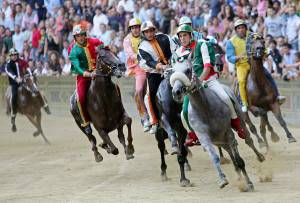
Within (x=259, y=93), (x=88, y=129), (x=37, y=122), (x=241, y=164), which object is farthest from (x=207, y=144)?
(x=37, y=122)

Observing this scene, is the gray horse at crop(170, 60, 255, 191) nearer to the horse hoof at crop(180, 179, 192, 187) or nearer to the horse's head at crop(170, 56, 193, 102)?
the horse's head at crop(170, 56, 193, 102)

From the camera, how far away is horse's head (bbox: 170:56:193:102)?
→ 12500 mm

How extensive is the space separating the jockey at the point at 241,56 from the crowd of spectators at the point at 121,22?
53 centimetres

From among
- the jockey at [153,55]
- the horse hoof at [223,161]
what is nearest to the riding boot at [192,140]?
the jockey at [153,55]

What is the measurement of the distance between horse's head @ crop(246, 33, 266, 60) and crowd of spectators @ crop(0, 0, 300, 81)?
78 centimetres

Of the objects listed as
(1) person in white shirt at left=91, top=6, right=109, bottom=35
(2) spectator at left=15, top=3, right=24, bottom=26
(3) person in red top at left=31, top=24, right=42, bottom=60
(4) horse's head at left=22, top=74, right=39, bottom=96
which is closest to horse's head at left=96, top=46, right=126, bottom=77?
(4) horse's head at left=22, top=74, right=39, bottom=96

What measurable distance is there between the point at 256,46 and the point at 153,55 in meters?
3.10

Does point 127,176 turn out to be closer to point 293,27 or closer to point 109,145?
point 109,145

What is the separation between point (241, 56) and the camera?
60.8 feet

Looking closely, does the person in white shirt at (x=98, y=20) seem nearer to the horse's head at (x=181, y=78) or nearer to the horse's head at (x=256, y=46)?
the horse's head at (x=256, y=46)

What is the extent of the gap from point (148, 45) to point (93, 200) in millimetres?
3108

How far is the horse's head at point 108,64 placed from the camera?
16.0 metres

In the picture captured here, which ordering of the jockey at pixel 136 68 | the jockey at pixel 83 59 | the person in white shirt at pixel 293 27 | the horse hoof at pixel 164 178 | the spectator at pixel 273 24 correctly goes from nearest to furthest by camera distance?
the horse hoof at pixel 164 178 < the jockey at pixel 136 68 < the jockey at pixel 83 59 < the person in white shirt at pixel 293 27 < the spectator at pixel 273 24

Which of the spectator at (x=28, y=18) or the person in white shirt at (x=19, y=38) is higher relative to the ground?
the spectator at (x=28, y=18)
